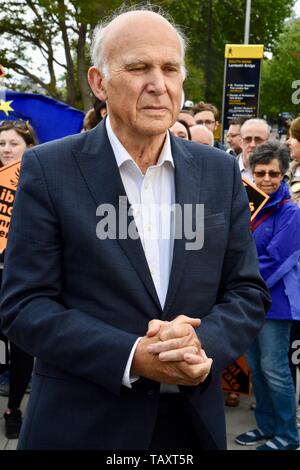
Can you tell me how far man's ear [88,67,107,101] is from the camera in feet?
5.68

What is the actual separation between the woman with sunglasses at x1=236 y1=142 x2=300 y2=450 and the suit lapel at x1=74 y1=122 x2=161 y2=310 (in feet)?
7.08

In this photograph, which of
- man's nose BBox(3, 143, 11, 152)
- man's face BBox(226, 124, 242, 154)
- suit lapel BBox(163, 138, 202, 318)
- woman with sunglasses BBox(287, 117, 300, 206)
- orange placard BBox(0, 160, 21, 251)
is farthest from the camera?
man's face BBox(226, 124, 242, 154)

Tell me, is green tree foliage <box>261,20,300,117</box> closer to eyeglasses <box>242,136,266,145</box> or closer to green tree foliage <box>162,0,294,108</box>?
green tree foliage <box>162,0,294,108</box>

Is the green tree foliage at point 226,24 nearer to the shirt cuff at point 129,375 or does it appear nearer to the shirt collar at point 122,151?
the shirt collar at point 122,151

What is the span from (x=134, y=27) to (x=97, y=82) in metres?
0.20

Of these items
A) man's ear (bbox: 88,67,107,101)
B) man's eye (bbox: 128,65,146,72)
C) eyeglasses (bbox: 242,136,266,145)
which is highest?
man's eye (bbox: 128,65,146,72)

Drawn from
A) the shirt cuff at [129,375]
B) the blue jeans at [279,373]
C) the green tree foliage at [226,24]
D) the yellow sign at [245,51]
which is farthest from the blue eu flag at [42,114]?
the green tree foliage at [226,24]

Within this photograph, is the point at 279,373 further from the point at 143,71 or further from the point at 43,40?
the point at 43,40

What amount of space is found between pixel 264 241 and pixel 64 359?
2404 millimetres

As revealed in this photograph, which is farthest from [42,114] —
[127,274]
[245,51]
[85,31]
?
[85,31]

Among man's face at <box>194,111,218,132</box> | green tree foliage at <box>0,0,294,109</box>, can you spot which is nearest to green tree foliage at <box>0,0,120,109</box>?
green tree foliage at <box>0,0,294,109</box>

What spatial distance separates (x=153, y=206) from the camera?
172 cm
